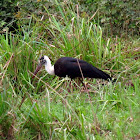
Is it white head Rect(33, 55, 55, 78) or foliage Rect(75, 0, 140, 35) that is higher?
foliage Rect(75, 0, 140, 35)

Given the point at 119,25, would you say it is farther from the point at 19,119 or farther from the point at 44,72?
the point at 19,119

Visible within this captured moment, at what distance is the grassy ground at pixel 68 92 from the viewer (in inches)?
138

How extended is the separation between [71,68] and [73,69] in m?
0.04

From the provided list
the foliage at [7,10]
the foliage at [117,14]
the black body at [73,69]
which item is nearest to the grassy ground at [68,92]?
the black body at [73,69]

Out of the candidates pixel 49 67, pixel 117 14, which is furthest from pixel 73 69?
pixel 117 14

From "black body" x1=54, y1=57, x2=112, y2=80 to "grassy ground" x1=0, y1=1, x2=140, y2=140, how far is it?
12 cm

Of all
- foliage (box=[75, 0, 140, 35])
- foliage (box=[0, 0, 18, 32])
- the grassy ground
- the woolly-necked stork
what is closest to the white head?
the woolly-necked stork

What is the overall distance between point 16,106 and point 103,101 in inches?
45.2

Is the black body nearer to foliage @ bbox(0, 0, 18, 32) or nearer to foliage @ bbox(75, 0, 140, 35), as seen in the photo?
foliage @ bbox(75, 0, 140, 35)

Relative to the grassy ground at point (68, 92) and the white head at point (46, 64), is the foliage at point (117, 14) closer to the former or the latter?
the grassy ground at point (68, 92)

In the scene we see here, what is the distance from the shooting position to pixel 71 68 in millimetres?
5645

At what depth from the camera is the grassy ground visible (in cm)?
351

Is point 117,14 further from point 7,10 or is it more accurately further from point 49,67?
point 7,10

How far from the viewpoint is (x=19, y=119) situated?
3.69m
